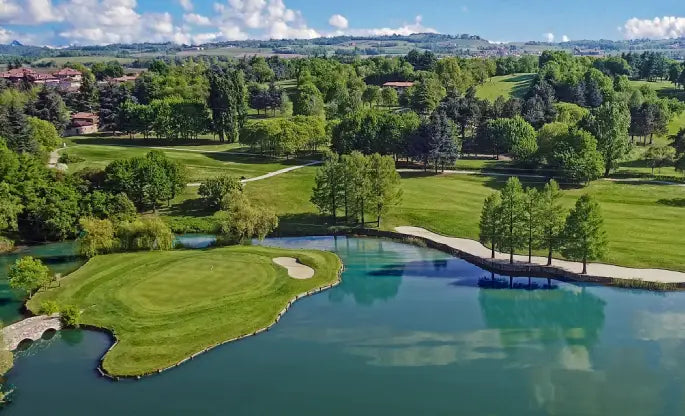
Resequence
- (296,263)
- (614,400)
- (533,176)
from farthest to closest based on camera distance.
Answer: (533,176)
(296,263)
(614,400)

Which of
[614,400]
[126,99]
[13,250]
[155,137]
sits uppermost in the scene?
[126,99]

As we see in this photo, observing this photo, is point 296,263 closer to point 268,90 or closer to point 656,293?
point 656,293

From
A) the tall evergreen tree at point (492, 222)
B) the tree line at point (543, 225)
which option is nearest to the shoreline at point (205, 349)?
the tall evergreen tree at point (492, 222)

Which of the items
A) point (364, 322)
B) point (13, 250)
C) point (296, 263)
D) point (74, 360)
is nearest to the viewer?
point (74, 360)

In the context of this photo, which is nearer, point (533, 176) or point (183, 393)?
point (183, 393)

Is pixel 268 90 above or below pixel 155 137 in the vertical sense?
above

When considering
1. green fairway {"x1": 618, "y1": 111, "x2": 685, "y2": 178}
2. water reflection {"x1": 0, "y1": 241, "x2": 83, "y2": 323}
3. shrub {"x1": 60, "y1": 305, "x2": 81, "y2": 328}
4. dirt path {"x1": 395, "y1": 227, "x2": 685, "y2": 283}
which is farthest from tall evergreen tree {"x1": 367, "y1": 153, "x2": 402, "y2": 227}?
green fairway {"x1": 618, "y1": 111, "x2": 685, "y2": 178}

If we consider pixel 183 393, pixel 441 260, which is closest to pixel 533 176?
pixel 441 260
